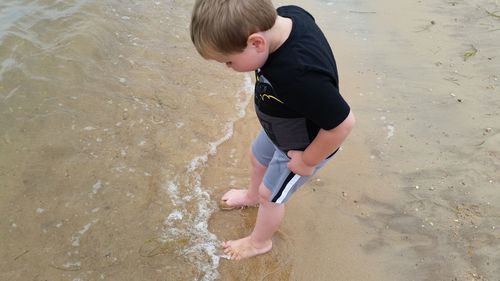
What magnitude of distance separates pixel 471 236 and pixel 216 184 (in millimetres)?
1685

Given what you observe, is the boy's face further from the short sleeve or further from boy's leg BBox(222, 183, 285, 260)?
boy's leg BBox(222, 183, 285, 260)

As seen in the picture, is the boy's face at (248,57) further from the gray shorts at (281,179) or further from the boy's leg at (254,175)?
the boy's leg at (254,175)

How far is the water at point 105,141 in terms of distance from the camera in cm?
268

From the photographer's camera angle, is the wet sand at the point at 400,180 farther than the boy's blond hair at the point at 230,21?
Yes

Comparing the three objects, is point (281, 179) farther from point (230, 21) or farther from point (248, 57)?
point (230, 21)

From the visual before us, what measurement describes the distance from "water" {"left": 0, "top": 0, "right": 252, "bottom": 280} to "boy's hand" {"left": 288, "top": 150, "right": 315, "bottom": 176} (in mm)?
902

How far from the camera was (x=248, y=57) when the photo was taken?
1729 mm

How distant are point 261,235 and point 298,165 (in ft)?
2.27

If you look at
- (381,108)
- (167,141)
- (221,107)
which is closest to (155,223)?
(167,141)

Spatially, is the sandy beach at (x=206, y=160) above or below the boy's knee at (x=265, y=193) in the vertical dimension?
below

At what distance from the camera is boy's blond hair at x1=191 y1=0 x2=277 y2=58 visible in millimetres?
1641

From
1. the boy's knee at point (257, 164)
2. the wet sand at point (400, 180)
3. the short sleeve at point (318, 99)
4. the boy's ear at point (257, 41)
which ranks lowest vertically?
the wet sand at point (400, 180)

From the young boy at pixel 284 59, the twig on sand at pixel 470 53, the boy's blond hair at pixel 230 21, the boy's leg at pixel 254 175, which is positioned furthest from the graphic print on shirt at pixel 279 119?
the twig on sand at pixel 470 53

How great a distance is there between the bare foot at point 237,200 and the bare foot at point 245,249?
304mm
